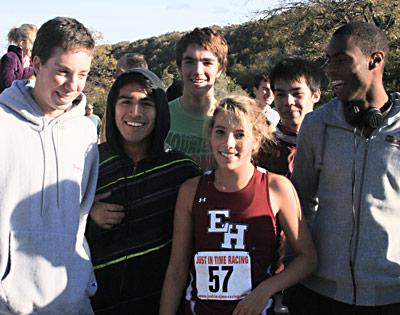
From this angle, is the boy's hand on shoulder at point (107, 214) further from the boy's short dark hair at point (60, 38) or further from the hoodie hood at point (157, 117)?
the boy's short dark hair at point (60, 38)

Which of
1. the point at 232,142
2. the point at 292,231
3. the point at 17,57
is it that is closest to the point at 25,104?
the point at 232,142

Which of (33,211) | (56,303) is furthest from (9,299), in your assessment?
(33,211)

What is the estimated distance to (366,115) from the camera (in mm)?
2957

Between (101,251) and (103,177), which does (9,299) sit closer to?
(101,251)

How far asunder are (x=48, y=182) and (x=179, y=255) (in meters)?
0.77

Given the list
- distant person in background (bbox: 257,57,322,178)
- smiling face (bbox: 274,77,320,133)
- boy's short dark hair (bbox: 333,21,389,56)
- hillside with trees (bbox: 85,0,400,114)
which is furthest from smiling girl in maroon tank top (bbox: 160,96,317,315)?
hillside with trees (bbox: 85,0,400,114)

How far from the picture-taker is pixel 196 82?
13.9 ft

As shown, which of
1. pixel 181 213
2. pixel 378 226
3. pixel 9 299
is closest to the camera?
pixel 9 299

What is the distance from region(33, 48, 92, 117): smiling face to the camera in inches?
116

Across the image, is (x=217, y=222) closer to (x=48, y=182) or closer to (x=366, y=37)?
(x=48, y=182)

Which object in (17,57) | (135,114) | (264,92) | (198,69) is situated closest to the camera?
(135,114)

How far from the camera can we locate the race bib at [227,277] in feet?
9.69

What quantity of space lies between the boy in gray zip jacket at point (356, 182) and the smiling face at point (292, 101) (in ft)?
2.66

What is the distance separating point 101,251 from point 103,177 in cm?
40
